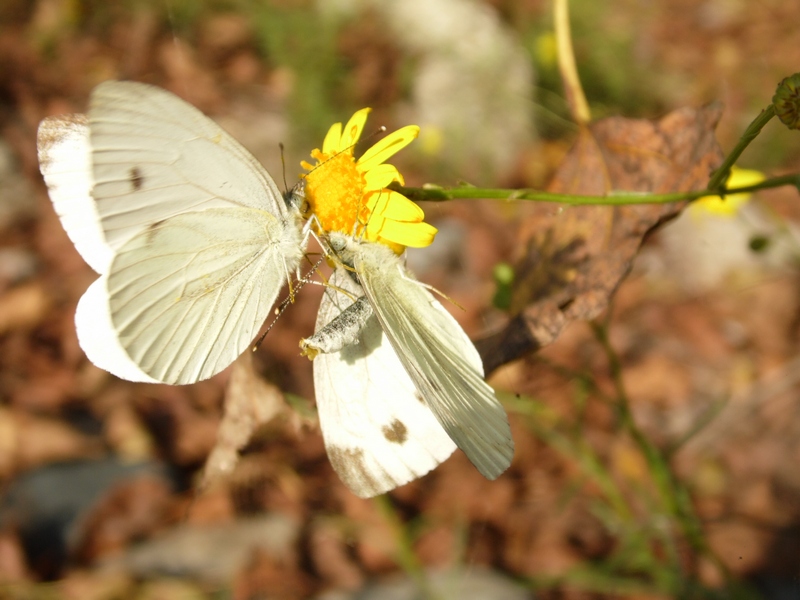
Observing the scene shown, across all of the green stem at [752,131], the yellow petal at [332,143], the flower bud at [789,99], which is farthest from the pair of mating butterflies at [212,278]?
the flower bud at [789,99]

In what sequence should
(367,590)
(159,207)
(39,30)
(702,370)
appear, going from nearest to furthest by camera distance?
(159,207), (367,590), (702,370), (39,30)

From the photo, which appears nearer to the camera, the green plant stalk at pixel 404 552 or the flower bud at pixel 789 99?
the flower bud at pixel 789 99

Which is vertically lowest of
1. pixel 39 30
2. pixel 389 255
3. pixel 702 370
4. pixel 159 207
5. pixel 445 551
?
pixel 445 551

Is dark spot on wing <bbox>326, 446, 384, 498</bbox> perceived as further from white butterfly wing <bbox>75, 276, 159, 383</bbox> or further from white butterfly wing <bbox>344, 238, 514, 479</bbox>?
white butterfly wing <bbox>75, 276, 159, 383</bbox>

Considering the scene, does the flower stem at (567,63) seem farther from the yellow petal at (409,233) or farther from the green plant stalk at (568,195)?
the yellow petal at (409,233)

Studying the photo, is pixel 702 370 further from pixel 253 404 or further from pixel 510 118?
pixel 253 404

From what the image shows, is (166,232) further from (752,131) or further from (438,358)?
(752,131)

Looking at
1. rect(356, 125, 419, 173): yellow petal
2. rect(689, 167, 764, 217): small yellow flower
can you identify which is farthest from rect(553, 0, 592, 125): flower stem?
Answer: rect(689, 167, 764, 217): small yellow flower

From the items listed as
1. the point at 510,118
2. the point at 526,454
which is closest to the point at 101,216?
the point at 526,454
